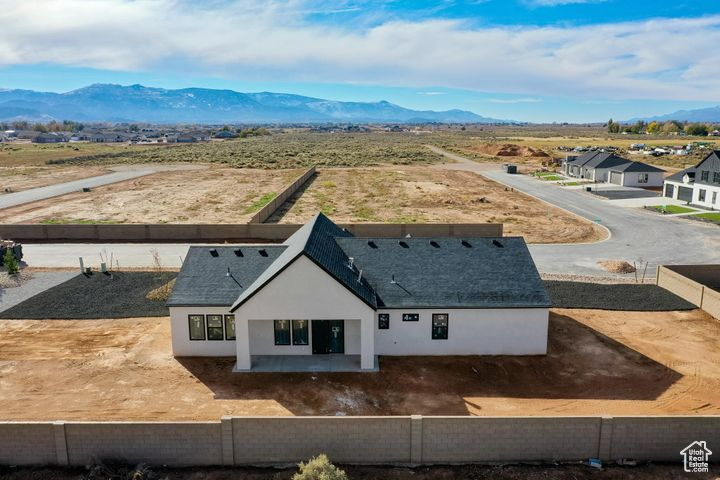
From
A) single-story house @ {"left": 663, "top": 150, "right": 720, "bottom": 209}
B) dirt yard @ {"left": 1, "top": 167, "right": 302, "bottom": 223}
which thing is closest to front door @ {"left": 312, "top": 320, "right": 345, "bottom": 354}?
dirt yard @ {"left": 1, "top": 167, "right": 302, "bottom": 223}

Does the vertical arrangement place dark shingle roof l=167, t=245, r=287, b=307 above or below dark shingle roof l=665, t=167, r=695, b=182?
below

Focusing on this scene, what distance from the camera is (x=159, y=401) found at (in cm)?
1920

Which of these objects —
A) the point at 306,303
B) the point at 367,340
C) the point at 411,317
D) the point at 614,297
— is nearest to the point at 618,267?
the point at 614,297

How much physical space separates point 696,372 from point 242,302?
63.5ft

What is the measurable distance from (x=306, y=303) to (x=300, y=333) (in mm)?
2084

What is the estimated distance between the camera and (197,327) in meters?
22.9

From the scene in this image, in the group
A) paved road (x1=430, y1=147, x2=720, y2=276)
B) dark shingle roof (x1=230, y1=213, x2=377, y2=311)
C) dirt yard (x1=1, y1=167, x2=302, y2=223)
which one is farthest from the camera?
dirt yard (x1=1, y1=167, x2=302, y2=223)

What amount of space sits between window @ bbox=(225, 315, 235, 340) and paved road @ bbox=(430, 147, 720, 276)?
2272 centimetres

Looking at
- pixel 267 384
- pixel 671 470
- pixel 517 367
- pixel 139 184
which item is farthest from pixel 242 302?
pixel 139 184

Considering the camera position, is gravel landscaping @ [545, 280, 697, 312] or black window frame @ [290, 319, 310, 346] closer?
black window frame @ [290, 319, 310, 346]

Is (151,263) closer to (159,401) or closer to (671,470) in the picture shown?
(159,401)

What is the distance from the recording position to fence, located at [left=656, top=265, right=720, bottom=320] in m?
27.5

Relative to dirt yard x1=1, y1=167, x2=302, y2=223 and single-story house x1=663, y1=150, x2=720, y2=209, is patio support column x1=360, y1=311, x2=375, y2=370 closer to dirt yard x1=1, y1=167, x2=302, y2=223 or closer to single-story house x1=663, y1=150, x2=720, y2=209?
dirt yard x1=1, y1=167, x2=302, y2=223

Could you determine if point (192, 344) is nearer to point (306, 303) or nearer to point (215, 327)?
point (215, 327)
